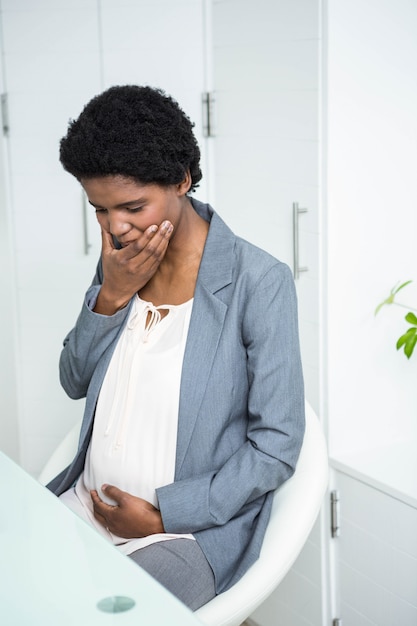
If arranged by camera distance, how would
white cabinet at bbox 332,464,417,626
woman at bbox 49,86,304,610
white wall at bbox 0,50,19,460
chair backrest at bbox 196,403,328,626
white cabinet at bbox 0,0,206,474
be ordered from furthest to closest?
white wall at bbox 0,50,19,460, white cabinet at bbox 0,0,206,474, white cabinet at bbox 332,464,417,626, woman at bbox 49,86,304,610, chair backrest at bbox 196,403,328,626

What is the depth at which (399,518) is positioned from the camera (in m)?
2.11

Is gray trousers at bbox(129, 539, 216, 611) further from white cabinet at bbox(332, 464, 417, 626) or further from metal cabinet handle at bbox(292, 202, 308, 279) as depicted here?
metal cabinet handle at bbox(292, 202, 308, 279)

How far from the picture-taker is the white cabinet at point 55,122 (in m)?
2.53

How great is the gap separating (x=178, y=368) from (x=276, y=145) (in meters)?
0.92

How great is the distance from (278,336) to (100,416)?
1.32 ft

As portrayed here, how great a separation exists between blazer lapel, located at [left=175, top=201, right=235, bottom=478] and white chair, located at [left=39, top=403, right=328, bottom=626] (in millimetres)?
211

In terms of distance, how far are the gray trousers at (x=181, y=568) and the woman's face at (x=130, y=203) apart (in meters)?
0.56

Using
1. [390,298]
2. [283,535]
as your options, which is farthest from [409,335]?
[283,535]

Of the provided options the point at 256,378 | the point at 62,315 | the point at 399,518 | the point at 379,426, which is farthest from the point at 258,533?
the point at 62,315

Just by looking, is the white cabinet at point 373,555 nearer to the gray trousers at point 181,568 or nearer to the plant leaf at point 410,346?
the plant leaf at point 410,346

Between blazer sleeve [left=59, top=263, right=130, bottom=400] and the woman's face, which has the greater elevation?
the woman's face

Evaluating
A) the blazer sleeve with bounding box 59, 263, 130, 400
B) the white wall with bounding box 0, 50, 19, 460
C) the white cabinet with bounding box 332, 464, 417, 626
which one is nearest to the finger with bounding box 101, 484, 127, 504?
the blazer sleeve with bounding box 59, 263, 130, 400

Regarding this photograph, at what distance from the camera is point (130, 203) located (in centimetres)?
156

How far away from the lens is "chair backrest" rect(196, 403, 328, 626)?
1.41 m
